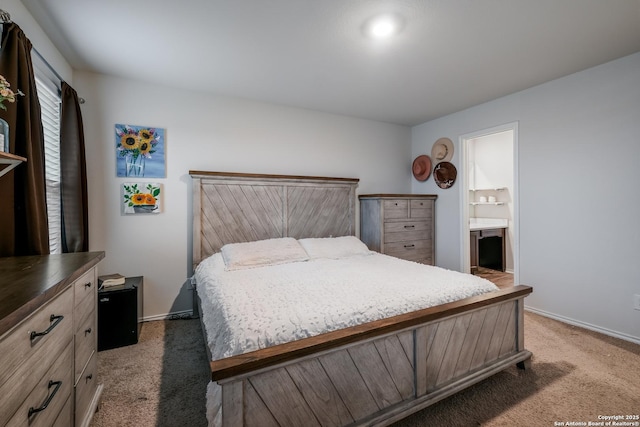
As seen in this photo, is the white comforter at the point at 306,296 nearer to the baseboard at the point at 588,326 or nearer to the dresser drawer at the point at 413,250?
the dresser drawer at the point at 413,250

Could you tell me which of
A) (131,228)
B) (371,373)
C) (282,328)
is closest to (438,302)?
(371,373)

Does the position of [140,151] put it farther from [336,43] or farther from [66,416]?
[66,416]

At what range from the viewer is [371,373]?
1421mm

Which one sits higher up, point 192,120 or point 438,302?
point 192,120

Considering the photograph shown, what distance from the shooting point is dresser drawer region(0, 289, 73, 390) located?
0.76m

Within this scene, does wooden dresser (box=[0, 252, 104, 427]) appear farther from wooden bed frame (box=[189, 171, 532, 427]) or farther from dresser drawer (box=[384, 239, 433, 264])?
dresser drawer (box=[384, 239, 433, 264])

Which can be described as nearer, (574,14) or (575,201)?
(574,14)

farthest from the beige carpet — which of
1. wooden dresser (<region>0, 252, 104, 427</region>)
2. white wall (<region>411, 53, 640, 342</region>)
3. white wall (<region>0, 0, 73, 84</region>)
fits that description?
white wall (<region>0, 0, 73, 84</region>)

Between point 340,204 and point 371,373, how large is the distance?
8.37 ft

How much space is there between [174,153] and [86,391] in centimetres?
221

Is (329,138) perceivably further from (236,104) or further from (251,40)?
(251,40)

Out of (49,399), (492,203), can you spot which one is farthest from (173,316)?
(492,203)

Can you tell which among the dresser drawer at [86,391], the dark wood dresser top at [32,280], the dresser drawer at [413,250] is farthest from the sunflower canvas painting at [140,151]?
the dresser drawer at [413,250]

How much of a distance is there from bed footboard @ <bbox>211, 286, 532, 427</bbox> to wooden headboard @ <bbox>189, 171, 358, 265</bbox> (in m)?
2.09
